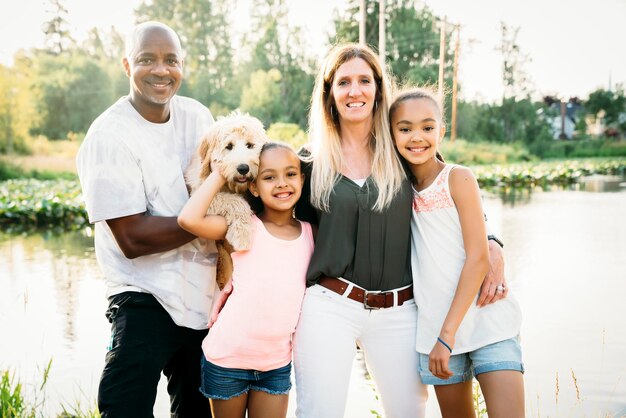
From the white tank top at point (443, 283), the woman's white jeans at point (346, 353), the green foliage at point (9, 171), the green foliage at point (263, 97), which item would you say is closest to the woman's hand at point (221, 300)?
the woman's white jeans at point (346, 353)

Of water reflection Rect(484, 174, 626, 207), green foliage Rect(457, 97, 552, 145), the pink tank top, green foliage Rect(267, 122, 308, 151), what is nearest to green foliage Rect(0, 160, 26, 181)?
green foliage Rect(267, 122, 308, 151)

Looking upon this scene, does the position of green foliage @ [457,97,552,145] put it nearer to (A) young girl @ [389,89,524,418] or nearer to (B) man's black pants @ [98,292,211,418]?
(A) young girl @ [389,89,524,418]

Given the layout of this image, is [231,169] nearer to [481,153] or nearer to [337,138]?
[337,138]

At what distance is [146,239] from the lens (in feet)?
9.36

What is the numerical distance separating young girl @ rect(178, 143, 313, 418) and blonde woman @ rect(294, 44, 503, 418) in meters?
0.09

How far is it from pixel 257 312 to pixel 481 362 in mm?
1087

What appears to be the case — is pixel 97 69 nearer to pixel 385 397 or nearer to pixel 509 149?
pixel 509 149

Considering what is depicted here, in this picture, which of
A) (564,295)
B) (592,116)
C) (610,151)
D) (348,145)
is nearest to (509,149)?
(610,151)

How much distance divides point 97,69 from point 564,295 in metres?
35.7

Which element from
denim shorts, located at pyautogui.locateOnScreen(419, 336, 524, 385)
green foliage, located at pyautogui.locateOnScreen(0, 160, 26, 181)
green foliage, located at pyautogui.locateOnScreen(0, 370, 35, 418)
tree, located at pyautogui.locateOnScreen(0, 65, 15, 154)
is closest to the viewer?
denim shorts, located at pyautogui.locateOnScreen(419, 336, 524, 385)

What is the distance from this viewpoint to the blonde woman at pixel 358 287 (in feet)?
9.38

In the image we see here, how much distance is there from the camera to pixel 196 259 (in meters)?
3.09

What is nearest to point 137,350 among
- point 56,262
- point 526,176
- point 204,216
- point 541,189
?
point 204,216

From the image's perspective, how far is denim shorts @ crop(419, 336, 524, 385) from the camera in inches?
109
